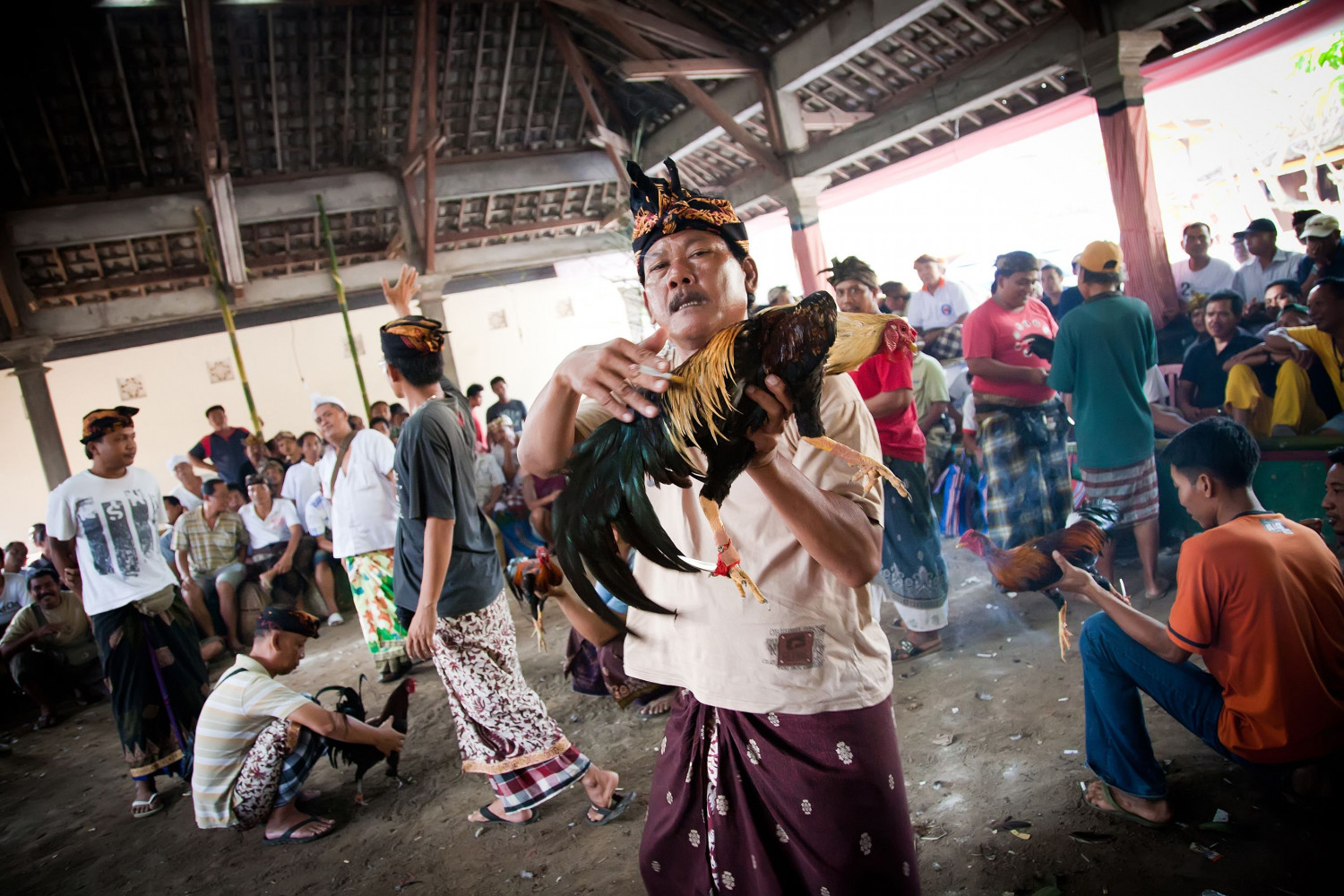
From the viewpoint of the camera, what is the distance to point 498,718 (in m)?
3.28

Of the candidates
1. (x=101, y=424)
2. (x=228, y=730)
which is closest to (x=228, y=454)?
(x=101, y=424)

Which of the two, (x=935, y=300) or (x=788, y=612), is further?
(x=935, y=300)

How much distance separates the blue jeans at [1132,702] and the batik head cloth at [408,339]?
2832 mm

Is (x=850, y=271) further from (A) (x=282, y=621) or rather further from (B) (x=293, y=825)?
(B) (x=293, y=825)

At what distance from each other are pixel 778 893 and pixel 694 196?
1455mm

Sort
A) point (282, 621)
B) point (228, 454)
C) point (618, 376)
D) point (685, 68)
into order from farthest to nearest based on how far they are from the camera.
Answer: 1. point (228, 454)
2. point (685, 68)
3. point (282, 621)
4. point (618, 376)

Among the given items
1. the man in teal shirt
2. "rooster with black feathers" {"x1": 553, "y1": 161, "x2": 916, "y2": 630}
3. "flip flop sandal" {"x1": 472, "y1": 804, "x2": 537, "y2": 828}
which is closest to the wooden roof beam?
the man in teal shirt

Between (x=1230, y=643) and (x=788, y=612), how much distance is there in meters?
1.81

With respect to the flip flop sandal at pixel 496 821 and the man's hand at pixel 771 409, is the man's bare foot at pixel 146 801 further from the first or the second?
the man's hand at pixel 771 409

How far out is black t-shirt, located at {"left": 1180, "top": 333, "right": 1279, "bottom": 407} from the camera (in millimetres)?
5280

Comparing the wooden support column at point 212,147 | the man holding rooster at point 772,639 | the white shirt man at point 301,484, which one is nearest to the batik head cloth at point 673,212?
the man holding rooster at point 772,639

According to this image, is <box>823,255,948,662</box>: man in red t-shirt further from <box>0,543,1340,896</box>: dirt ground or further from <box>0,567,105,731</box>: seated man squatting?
<box>0,567,105,731</box>: seated man squatting

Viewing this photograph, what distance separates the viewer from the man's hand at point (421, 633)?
3037 millimetres

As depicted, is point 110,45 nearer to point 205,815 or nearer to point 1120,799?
point 205,815
